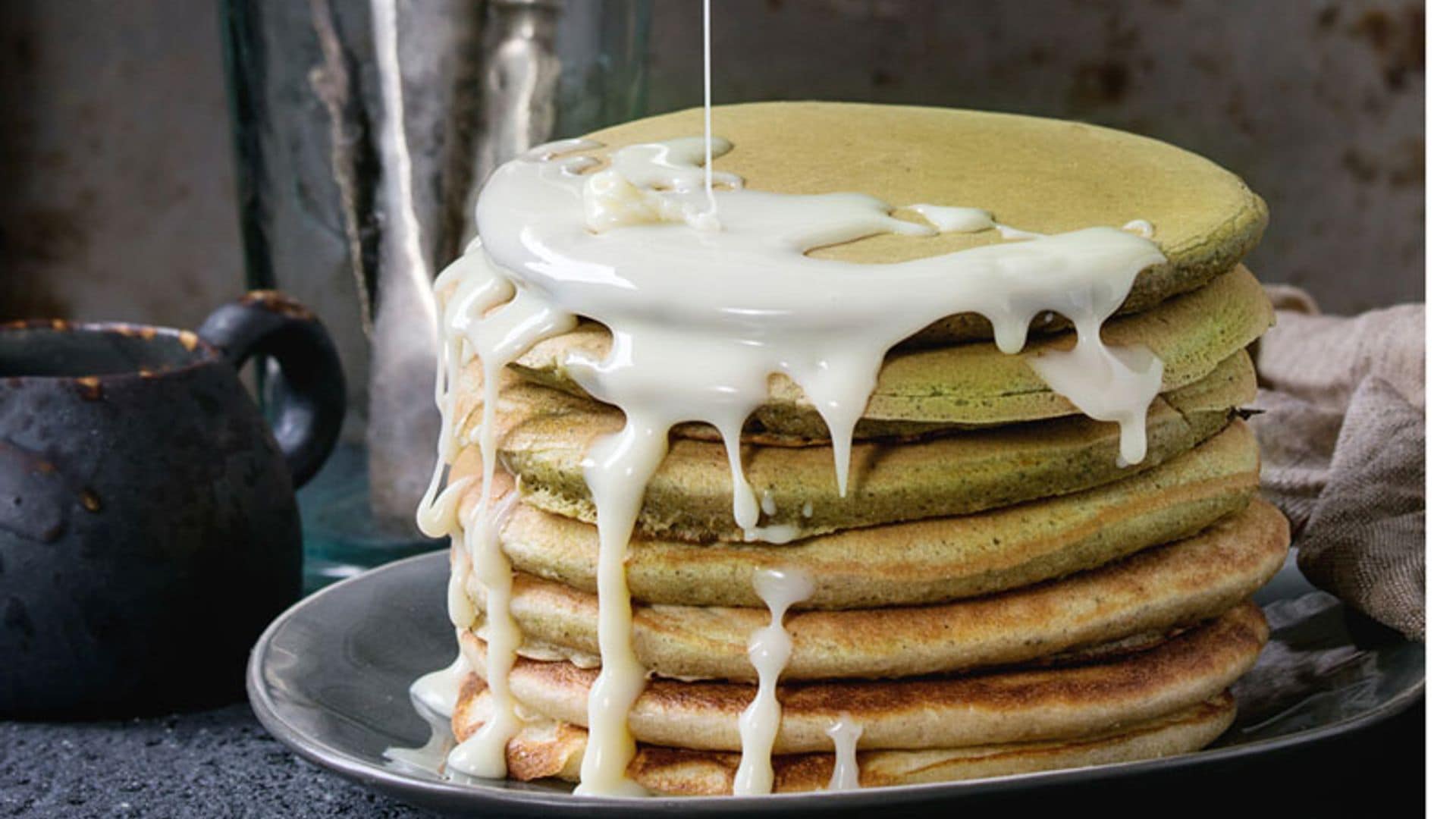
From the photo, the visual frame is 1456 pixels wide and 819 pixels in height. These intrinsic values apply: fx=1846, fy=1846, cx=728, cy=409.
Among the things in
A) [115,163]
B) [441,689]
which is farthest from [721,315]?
[115,163]

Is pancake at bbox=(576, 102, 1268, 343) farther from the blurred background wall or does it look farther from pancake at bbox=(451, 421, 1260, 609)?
the blurred background wall

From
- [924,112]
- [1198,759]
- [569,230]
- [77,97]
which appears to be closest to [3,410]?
[569,230]

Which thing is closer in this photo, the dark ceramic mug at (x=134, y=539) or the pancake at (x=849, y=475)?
the pancake at (x=849, y=475)

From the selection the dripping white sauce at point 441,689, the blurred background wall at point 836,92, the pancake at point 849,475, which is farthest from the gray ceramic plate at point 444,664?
the blurred background wall at point 836,92

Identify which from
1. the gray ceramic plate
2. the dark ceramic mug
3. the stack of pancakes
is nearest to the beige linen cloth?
the gray ceramic plate

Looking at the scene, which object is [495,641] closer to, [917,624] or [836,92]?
[917,624]

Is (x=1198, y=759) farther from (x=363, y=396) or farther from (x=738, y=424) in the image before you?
(x=363, y=396)

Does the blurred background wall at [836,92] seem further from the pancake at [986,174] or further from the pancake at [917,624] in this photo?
the pancake at [917,624]
